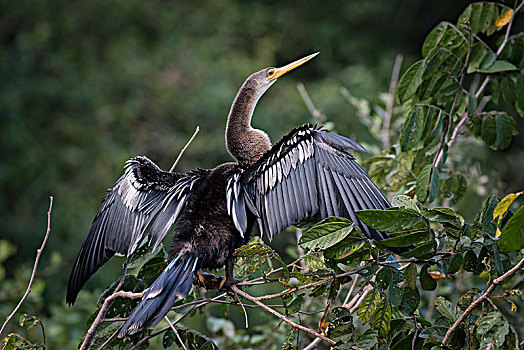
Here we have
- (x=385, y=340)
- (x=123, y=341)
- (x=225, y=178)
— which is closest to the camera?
(x=385, y=340)

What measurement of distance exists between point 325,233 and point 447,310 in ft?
1.18

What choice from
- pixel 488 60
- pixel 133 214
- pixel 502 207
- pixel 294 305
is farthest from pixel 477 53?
pixel 133 214

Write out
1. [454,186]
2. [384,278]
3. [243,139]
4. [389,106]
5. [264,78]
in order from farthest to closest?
[389,106], [264,78], [243,139], [454,186], [384,278]

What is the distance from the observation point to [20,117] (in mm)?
7828

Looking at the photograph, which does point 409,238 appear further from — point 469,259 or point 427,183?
point 427,183

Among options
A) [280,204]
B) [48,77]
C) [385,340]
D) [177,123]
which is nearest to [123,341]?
[280,204]

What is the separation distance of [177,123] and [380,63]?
278 cm

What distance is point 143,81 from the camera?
8.30 meters

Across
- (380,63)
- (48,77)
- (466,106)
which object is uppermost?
(48,77)

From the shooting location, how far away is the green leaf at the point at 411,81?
79.3 inches

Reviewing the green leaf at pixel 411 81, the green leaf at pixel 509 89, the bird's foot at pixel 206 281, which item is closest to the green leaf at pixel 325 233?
the bird's foot at pixel 206 281

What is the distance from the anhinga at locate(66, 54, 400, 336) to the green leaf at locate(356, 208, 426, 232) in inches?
12.2

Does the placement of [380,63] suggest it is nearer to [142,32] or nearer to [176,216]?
[142,32]

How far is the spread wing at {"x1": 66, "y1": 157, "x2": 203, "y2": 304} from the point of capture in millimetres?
1980
